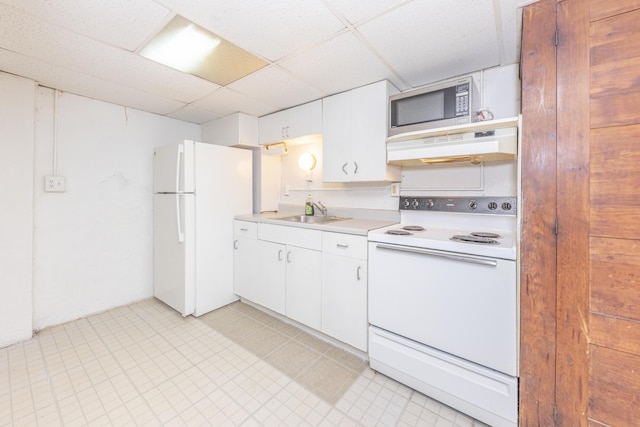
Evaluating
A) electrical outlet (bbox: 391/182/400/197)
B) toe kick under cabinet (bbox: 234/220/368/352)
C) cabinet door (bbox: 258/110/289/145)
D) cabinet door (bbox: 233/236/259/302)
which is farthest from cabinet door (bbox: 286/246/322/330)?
cabinet door (bbox: 258/110/289/145)

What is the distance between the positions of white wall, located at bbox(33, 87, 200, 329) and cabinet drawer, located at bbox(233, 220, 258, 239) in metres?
1.01

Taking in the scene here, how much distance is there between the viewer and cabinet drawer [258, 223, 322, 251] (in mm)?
2053

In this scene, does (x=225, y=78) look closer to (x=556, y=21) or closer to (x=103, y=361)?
(x=556, y=21)

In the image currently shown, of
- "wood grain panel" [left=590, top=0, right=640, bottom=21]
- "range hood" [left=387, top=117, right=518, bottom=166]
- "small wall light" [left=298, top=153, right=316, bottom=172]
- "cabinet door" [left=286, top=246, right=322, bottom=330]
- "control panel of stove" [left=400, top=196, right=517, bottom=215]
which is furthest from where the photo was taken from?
"small wall light" [left=298, top=153, right=316, bottom=172]

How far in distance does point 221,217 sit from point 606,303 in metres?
2.70

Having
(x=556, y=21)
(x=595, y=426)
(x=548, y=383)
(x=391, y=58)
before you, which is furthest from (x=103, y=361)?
(x=556, y=21)

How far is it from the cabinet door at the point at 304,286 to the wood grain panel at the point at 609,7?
6.07ft

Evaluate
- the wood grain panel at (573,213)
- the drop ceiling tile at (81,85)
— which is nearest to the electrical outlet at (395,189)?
the wood grain panel at (573,213)

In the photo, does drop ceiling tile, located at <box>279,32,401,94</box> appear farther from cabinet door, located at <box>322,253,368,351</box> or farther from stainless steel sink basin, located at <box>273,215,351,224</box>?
cabinet door, located at <box>322,253,368,351</box>

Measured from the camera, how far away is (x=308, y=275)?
2109mm

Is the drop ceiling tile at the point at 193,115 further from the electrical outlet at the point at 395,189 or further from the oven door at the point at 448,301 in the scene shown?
the oven door at the point at 448,301

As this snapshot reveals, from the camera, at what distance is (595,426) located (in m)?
1.04

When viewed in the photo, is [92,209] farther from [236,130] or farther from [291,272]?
[291,272]

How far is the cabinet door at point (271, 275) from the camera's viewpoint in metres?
2.31
